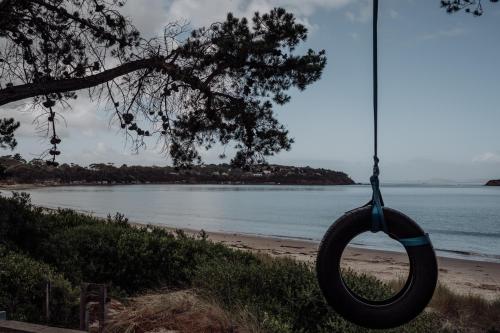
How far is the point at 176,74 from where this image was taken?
8578 millimetres

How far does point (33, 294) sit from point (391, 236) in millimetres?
5805

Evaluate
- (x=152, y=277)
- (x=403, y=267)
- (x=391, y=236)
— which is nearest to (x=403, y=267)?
(x=403, y=267)

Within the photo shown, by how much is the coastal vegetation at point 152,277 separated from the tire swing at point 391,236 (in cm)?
330

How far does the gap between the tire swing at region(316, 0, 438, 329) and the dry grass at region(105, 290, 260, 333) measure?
3282 mm

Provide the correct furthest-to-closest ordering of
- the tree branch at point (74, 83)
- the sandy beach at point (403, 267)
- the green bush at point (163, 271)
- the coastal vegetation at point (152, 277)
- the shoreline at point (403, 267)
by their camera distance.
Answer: the sandy beach at point (403, 267) → the shoreline at point (403, 267) → the tree branch at point (74, 83) → the green bush at point (163, 271) → the coastal vegetation at point (152, 277)

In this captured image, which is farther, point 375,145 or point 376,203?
point 375,145

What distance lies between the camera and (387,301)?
3.58 meters

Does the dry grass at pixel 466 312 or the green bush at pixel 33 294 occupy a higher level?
the green bush at pixel 33 294

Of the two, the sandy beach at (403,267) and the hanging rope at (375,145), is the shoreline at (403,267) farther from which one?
the hanging rope at (375,145)

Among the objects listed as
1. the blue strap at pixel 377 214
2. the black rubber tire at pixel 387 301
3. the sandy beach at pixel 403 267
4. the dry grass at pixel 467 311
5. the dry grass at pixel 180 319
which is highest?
the blue strap at pixel 377 214

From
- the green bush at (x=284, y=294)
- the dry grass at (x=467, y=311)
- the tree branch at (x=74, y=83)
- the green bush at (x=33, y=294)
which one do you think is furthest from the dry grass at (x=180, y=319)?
the dry grass at (x=467, y=311)

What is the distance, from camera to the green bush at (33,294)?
6922mm

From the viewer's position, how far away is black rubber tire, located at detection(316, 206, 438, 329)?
346 centimetres

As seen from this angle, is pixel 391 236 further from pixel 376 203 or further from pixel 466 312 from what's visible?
pixel 466 312
